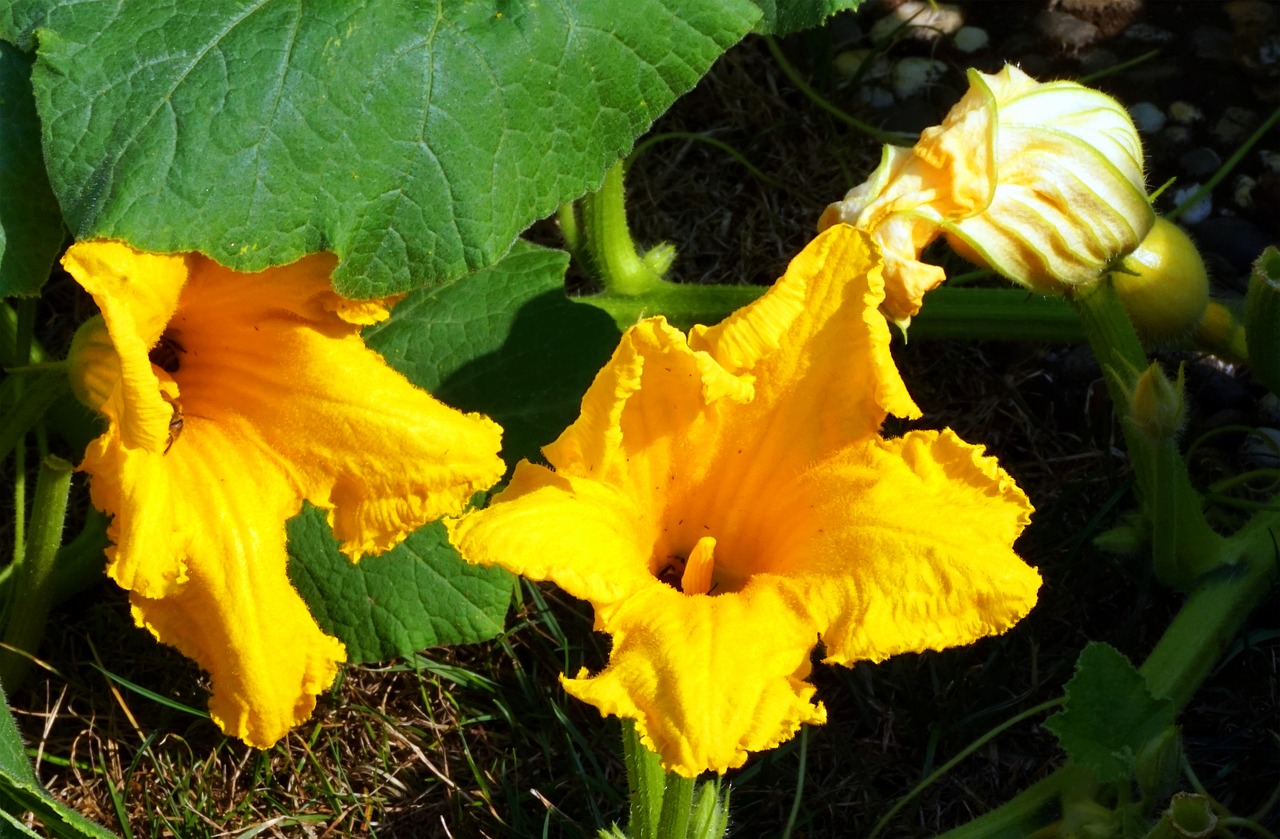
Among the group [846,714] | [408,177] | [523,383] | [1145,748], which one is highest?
[408,177]

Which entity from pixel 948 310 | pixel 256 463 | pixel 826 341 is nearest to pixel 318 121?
pixel 256 463

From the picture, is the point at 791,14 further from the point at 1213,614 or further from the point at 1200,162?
the point at 1200,162

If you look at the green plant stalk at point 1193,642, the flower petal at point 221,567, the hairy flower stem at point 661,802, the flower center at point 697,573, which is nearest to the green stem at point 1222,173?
the green plant stalk at point 1193,642

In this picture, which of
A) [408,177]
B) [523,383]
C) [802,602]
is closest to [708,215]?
[523,383]

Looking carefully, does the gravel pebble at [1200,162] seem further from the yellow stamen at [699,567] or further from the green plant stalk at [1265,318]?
the yellow stamen at [699,567]

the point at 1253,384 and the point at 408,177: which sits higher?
the point at 408,177

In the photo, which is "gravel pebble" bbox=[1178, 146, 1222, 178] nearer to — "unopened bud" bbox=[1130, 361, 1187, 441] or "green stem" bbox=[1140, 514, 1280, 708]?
"green stem" bbox=[1140, 514, 1280, 708]

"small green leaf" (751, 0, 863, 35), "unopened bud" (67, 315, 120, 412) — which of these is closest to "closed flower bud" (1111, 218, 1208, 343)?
"small green leaf" (751, 0, 863, 35)

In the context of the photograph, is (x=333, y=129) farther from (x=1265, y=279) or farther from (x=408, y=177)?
(x=1265, y=279)
